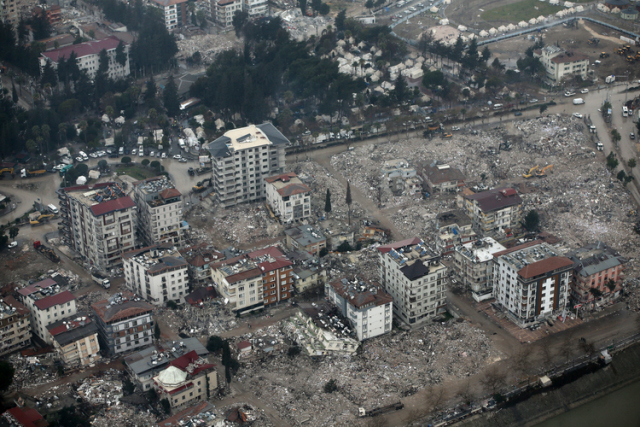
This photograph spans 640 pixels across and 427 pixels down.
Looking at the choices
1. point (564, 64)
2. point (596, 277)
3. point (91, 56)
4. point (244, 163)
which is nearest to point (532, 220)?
point (596, 277)

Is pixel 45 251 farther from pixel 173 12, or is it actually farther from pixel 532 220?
pixel 173 12

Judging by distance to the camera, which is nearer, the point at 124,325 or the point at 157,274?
the point at 124,325

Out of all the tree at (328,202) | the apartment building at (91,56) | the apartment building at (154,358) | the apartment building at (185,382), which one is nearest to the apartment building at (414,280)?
the tree at (328,202)

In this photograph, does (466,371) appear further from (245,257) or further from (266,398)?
(245,257)

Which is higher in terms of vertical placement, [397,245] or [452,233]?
[397,245]

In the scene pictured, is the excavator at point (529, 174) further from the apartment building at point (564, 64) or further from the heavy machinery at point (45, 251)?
the heavy machinery at point (45, 251)

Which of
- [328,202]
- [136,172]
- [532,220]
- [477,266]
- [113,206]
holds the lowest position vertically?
[136,172]

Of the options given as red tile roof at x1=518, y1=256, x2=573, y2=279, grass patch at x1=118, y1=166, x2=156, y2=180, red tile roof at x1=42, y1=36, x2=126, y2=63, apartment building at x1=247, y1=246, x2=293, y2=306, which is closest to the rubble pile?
apartment building at x1=247, y1=246, x2=293, y2=306
